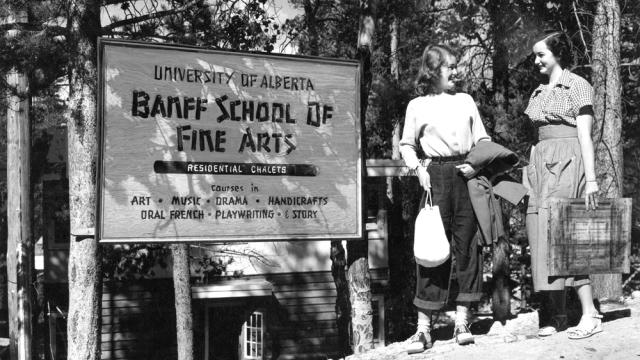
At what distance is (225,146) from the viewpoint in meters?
6.05

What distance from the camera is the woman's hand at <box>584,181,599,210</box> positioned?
5977mm

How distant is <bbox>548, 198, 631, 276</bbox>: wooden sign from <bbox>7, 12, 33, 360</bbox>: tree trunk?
11.3 m

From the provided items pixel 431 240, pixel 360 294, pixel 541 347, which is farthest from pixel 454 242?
pixel 360 294

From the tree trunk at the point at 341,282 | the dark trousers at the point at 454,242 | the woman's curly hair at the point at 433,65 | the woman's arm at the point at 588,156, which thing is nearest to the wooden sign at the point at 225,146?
the woman's curly hair at the point at 433,65

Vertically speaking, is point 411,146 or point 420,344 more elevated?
point 411,146

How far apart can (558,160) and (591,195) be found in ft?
1.11

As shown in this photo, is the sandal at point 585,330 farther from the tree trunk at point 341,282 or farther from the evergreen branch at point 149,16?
the tree trunk at point 341,282

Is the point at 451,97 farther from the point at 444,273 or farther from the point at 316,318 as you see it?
the point at 316,318

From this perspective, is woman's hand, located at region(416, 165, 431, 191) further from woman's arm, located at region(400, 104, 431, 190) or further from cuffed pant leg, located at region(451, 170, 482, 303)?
cuffed pant leg, located at region(451, 170, 482, 303)

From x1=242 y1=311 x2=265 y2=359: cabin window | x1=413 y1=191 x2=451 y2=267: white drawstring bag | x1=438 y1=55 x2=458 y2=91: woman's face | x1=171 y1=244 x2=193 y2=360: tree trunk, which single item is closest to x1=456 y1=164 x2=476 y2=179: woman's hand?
x1=413 y1=191 x2=451 y2=267: white drawstring bag

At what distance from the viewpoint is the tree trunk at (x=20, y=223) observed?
50.0 feet

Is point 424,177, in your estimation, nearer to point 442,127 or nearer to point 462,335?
point 442,127

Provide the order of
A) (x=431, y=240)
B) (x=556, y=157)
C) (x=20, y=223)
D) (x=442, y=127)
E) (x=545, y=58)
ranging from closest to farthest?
(x=431, y=240) → (x=442, y=127) → (x=556, y=157) → (x=545, y=58) → (x=20, y=223)

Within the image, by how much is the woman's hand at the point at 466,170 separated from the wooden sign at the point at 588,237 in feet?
1.97
